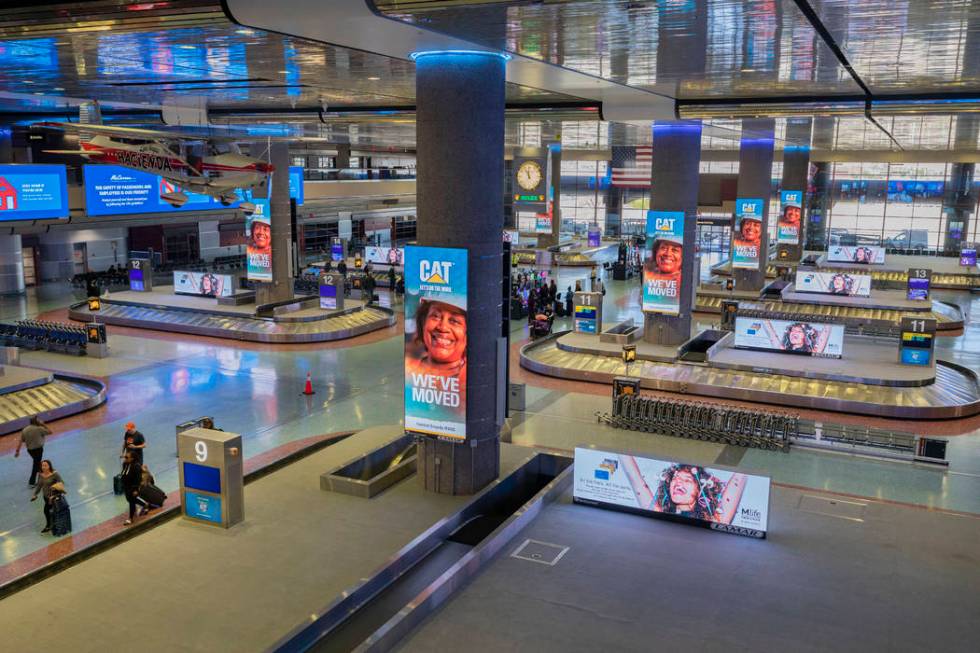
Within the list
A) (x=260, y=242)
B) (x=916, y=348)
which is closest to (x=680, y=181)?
(x=916, y=348)

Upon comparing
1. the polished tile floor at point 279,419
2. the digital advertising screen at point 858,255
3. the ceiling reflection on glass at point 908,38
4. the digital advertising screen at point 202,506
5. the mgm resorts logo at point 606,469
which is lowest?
the polished tile floor at point 279,419

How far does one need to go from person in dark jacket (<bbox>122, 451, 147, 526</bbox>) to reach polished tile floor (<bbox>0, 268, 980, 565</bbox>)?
1.75 feet

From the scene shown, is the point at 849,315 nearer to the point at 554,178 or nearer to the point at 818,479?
the point at 818,479

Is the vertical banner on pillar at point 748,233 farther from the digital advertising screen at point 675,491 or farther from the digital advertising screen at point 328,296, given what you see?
the digital advertising screen at point 675,491

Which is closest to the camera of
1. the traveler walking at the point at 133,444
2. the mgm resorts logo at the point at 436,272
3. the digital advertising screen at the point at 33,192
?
the mgm resorts logo at the point at 436,272

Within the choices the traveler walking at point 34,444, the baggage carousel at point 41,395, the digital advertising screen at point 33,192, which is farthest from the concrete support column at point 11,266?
the traveler walking at point 34,444

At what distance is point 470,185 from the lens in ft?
35.9

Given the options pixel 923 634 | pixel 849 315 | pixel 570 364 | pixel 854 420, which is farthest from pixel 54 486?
pixel 849 315

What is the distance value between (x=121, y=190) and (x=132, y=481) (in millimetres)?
20489

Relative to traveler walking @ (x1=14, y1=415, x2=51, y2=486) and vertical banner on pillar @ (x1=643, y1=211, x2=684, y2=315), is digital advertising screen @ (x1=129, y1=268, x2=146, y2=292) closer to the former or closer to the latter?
vertical banner on pillar @ (x1=643, y1=211, x2=684, y2=315)

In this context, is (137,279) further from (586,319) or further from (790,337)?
(790,337)

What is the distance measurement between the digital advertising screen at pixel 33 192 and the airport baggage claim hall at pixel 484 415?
4218mm

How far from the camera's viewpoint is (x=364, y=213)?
4962cm

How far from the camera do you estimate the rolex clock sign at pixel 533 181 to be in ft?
142
